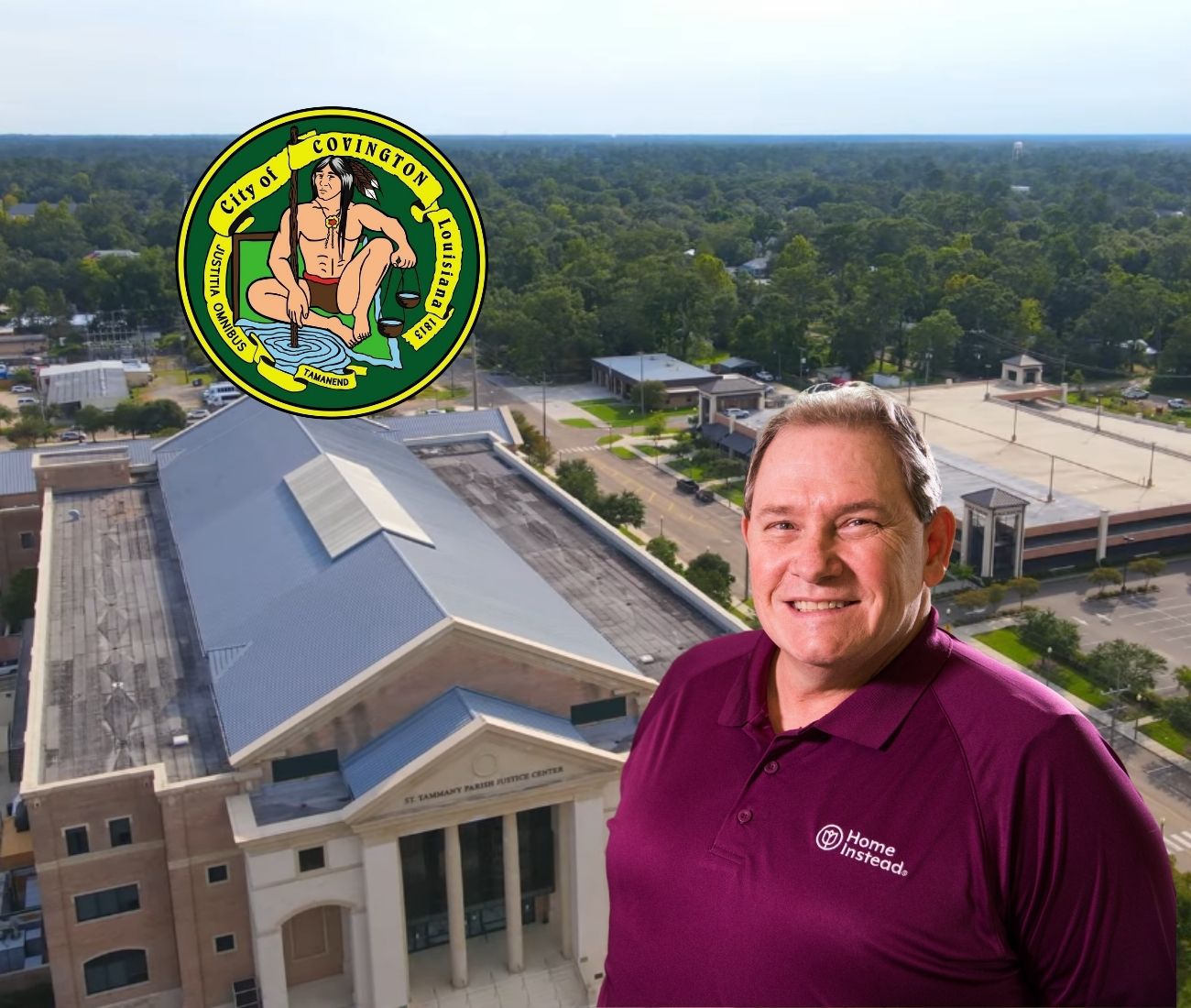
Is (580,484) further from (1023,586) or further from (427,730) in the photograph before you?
(427,730)

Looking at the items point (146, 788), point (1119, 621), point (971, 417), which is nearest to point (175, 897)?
point (146, 788)

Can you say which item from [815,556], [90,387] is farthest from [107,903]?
[90,387]

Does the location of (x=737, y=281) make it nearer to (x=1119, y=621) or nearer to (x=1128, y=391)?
(x=1128, y=391)

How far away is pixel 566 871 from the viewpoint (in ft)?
85.0

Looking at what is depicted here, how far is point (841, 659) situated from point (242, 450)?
41.9m

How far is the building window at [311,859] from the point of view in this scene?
23734 mm

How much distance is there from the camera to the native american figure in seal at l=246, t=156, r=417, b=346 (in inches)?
408

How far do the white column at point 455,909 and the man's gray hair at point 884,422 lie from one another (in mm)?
21583

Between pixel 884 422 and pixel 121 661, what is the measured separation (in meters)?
29.4

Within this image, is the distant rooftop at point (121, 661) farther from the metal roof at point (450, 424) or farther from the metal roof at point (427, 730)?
the metal roof at point (450, 424)

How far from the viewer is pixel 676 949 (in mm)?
4281

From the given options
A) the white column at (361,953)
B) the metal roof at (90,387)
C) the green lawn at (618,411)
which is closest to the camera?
the white column at (361,953)

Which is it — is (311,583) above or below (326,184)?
below

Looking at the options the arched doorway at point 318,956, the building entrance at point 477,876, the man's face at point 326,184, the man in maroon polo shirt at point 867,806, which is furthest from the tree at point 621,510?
the man in maroon polo shirt at point 867,806
